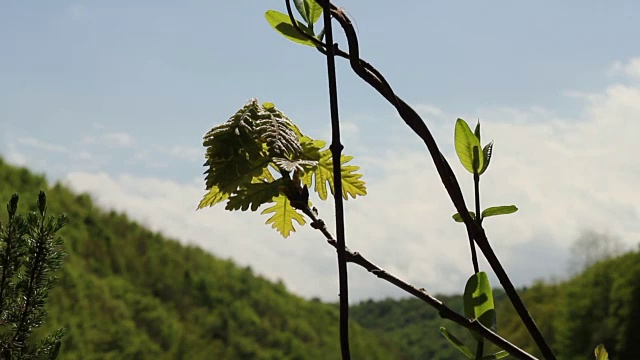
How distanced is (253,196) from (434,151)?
0.10 metres

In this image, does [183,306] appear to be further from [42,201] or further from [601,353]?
[601,353]

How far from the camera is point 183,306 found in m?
5.18

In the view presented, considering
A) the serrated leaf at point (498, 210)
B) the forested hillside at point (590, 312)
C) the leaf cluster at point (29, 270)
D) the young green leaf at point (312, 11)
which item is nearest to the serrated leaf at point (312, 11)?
the young green leaf at point (312, 11)

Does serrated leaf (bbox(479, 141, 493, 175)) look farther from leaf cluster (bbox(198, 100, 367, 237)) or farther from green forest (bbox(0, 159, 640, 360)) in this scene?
green forest (bbox(0, 159, 640, 360))

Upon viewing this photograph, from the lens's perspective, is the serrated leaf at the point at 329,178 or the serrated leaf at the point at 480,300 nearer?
the serrated leaf at the point at 480,300

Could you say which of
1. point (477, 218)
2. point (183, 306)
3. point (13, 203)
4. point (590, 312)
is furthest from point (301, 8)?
point (590, 312)

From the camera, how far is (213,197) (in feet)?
1.20

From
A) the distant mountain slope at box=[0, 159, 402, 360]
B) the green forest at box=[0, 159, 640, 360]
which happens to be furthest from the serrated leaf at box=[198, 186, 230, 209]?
the distant mountain slope at box=[0, 159, 402, 360]

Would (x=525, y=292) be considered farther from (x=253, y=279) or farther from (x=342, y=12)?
(x=342, y=12)

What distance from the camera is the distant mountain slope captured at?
4.35 m

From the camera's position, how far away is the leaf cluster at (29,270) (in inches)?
16.6

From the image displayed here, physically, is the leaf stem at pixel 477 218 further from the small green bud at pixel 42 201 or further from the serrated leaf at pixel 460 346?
the small green bud at pixel 42 201

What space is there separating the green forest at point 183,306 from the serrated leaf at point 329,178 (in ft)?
11.3

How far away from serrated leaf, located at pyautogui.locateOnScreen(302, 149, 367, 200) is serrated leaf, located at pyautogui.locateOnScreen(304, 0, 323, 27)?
0.09 m
